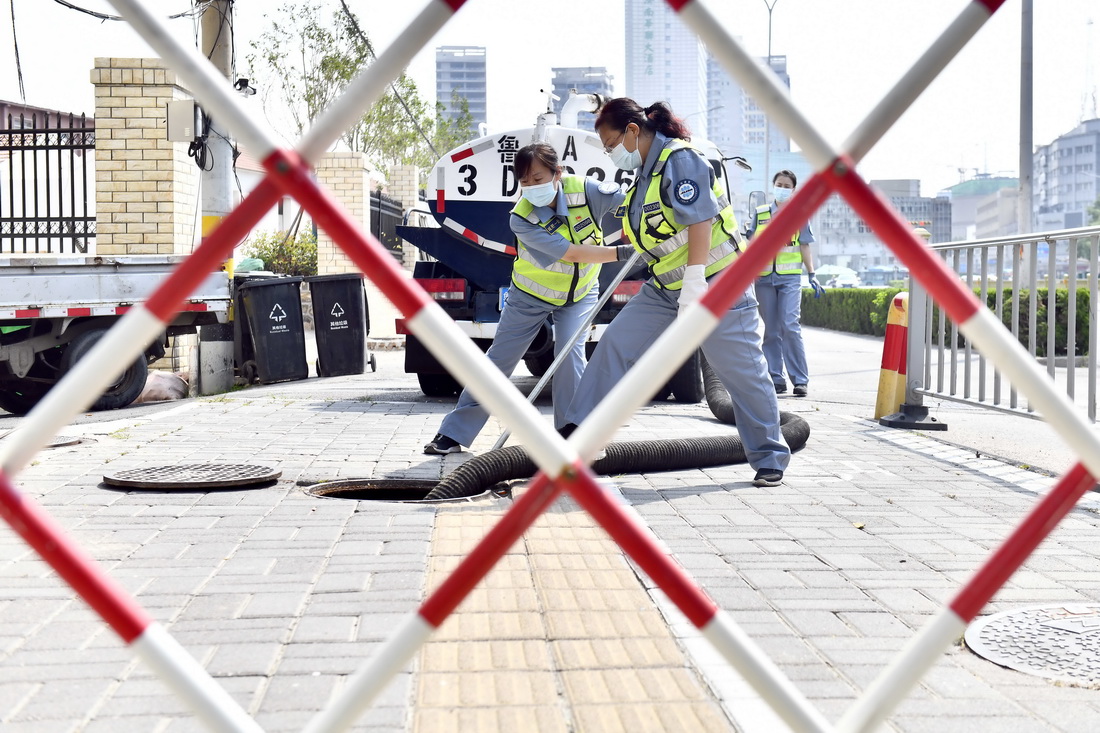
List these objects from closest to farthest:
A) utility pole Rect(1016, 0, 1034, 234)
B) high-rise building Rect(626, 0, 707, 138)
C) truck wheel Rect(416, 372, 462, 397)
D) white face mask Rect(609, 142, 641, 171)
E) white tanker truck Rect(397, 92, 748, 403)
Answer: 1. white face mask Rect(609, 142, 641, 171)
2. white tanker truck Rect(397, 92, 748, 403)
3. truck wheel Rect(416, 372, 462, 397)
4. utility pole Rect(1016, 0, 1034, 234)
5. high-rise building Rect(626, 0, 707, 138)

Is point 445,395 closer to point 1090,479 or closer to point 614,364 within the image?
point 614,364

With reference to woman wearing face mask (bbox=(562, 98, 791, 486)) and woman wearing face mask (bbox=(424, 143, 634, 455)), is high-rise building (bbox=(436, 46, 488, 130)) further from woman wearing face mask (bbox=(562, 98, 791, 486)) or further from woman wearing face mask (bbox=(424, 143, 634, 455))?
woman wearing face mask (bbox=(562, 98, 791, 486))

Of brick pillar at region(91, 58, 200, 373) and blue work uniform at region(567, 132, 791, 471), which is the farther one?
brick pillar at region(91, 58, 200, 373)

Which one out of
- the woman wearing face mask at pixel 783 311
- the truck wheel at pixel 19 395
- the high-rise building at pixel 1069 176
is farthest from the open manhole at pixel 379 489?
the high-rise building at pixel 1069 176

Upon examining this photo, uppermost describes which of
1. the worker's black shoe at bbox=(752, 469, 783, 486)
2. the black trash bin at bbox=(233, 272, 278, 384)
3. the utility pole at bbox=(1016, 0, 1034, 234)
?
the utility pole at bbox=(1016, 0, 1034, 234)

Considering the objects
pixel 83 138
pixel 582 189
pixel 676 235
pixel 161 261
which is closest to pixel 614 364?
pixel 676 235

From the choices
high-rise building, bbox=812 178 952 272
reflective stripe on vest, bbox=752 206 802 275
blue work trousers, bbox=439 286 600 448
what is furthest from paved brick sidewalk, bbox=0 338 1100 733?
high-rise building, bbox=812 178 952 272

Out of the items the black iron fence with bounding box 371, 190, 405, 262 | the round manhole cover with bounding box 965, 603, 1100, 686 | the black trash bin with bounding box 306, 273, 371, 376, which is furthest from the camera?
the black iron fence with bounding box 371, 190, 405, 262

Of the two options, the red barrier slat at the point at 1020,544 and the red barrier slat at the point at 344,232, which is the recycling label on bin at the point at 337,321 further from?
the red barrier slat at the point at 1020,544

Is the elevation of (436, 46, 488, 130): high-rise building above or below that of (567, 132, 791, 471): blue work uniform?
above

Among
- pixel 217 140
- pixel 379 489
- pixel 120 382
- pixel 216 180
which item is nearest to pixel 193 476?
pixel 379 489

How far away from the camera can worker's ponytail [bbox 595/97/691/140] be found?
5.86m

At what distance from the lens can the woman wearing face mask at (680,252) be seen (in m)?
5.71

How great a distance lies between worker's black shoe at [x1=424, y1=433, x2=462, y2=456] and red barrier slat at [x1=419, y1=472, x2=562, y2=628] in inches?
202
